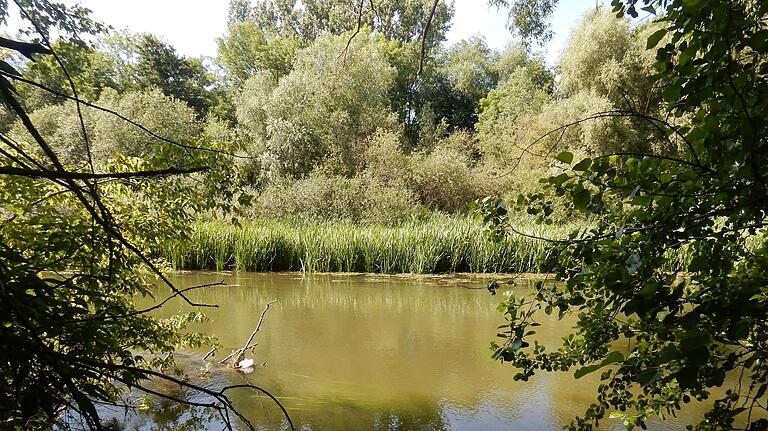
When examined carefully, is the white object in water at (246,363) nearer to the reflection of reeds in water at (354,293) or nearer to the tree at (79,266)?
the tree at (79,266)

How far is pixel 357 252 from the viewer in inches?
385

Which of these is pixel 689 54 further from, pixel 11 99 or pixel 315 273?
pixel 315 273

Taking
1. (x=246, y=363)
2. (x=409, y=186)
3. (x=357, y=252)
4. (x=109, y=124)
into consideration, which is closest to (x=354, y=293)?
(x=357, y=252)

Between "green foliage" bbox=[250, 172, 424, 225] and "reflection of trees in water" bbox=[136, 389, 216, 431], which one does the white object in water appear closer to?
"reflection of trees in water" bbox=[136, 389, 216, 431]

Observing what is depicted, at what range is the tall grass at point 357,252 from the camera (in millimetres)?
9531

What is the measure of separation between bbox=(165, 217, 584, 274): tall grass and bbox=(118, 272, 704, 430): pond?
1.84m

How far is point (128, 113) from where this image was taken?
54.0 feet

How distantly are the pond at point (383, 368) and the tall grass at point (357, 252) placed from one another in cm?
184

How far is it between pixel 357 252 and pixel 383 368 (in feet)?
17.7

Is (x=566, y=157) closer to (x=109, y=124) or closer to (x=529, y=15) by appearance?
(x=529, y=15)

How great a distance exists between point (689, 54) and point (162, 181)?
2.43 m

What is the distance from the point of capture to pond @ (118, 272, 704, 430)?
3393 mm

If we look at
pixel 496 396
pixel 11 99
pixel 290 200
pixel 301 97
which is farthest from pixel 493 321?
pixel 301 97

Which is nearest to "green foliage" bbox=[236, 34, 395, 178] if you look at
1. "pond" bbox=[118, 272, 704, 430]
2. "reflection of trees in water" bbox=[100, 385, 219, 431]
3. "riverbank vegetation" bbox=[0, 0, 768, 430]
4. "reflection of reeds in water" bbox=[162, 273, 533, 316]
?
A: "riverbank vegetation" bbox=[0, 0, 768, 430]
